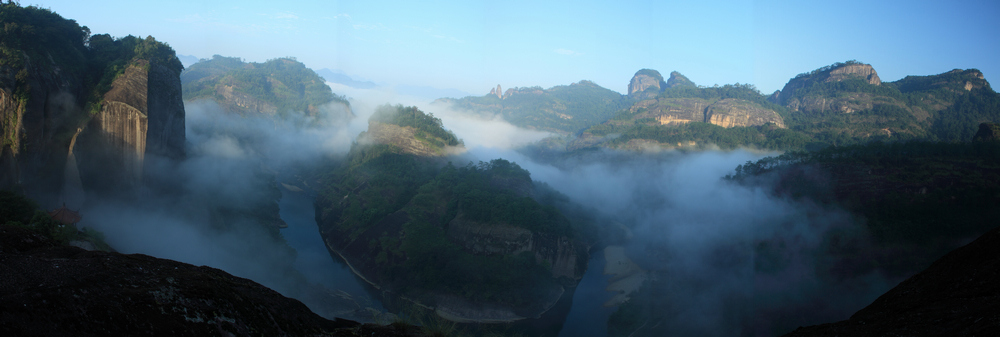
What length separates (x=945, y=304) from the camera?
6.21 metres

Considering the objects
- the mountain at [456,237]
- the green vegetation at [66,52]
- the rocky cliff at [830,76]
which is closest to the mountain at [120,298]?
the green vegetation at [66,52]

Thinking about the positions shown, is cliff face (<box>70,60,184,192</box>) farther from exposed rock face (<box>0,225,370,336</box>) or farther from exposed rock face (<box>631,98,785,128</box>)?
exposed rock face (<box>631,98,785,128</box>)

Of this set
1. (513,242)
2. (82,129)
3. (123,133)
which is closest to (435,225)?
(513,242)

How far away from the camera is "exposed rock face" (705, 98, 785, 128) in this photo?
97.9 meters

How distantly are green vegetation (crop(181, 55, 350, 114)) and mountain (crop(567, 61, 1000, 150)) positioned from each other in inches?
2791

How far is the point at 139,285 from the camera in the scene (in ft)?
16.7

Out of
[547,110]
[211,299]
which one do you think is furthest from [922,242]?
[547,110]

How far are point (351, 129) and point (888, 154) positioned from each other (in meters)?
94.7

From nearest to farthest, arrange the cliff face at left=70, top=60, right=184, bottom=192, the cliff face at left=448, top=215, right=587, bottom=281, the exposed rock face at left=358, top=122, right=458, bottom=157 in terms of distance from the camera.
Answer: the cliff face at left=70, top=60, right=184, bottom=192
the cliff face at left=448, top=215, right=587, bottom=281
the exposed rock face at left=358, top=122, right=458, bottom=157

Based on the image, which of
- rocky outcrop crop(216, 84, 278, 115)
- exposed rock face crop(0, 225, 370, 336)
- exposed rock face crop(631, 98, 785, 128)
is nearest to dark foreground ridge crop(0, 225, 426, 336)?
exposed rock face crop(0, 225, 370, 336)

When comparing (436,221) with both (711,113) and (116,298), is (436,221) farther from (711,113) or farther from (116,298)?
(711,113)

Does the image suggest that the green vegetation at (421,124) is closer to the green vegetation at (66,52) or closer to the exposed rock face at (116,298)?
the green vegetation at (66,52)

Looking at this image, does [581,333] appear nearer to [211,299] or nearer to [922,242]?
[922,242]

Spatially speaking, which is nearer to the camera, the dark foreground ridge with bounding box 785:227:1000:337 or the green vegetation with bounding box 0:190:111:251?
the dark foreground ridge with bounding box 785:227:1000:337
